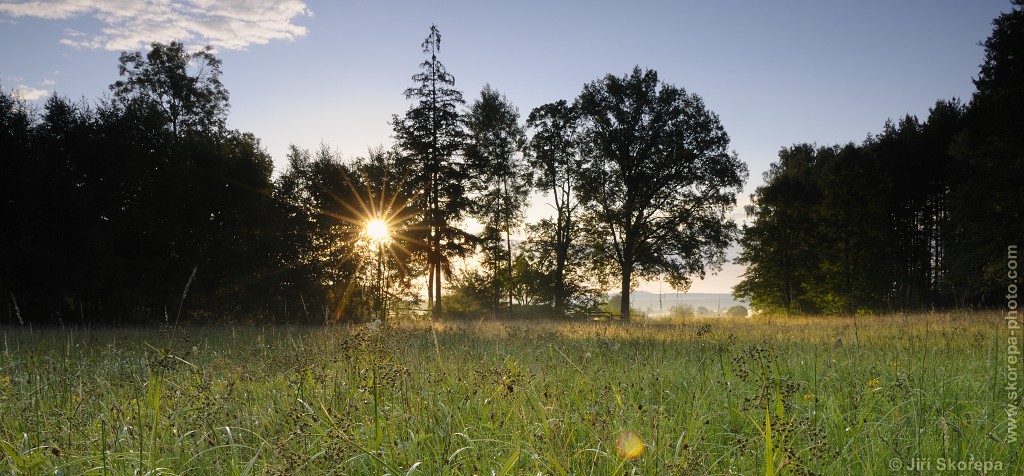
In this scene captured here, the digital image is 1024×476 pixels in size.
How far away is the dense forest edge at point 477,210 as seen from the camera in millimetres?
17984

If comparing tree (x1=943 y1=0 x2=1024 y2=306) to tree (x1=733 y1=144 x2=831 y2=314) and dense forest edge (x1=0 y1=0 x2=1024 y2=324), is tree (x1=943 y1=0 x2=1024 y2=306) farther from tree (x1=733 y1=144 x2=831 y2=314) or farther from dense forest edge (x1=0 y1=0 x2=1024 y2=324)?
tree (x1=733 y1=144 x2=831 y2=314)

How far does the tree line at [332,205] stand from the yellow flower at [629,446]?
11.2 meters

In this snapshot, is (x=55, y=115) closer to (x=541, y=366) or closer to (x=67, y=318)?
(x=67, y=318)

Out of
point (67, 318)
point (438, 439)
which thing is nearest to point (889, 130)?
point (438, 439)

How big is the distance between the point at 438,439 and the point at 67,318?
2050cm

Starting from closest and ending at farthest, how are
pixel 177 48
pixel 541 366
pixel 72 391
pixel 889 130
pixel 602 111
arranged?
1. pixel 72 391
2. pixel 541 366
3. pixel 177 48
4. pixel 602 111
5. pixel 889 130

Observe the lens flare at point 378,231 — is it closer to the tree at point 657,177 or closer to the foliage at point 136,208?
the foliage at point 136,208

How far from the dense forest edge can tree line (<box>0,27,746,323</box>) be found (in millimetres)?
91

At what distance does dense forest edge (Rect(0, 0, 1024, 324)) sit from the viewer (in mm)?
17984

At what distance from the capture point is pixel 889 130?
36.2 meters

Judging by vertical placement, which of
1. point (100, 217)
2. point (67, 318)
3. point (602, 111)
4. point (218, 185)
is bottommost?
point (67, 318)

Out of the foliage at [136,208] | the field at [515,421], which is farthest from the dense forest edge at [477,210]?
the field at [515,421]

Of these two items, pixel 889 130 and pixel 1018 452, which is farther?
pixel 889 130

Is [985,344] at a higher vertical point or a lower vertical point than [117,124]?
lower
